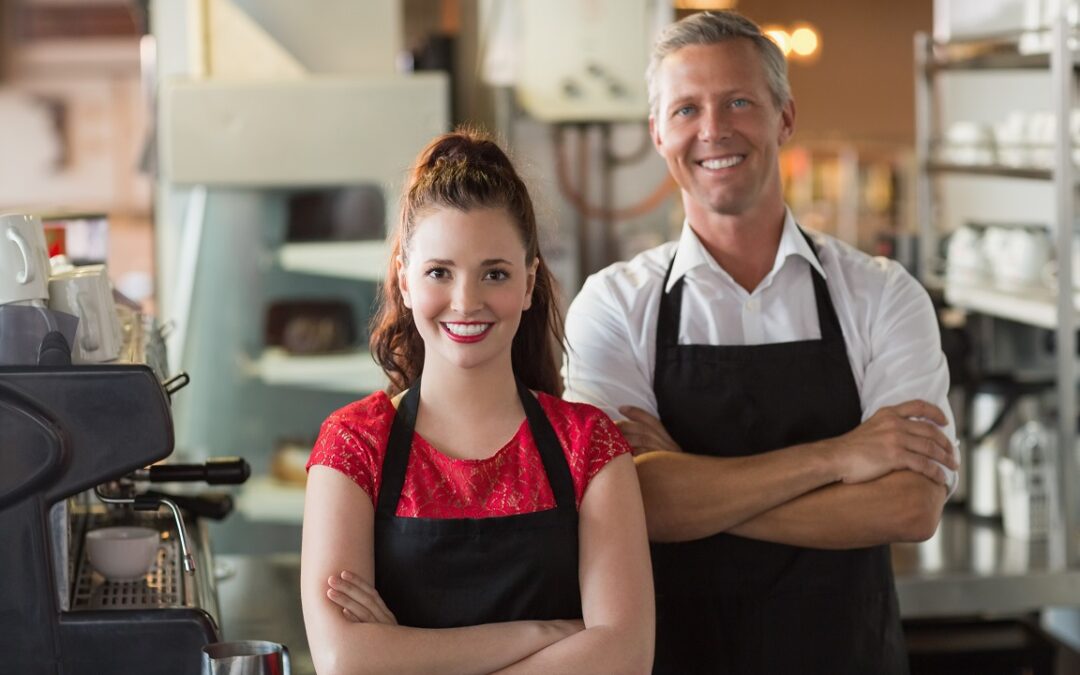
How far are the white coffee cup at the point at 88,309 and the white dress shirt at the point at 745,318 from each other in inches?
25.5

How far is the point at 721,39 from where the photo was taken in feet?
A: 6.32

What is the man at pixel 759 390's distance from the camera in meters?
1.86

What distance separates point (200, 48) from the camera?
A: 3.57 metres

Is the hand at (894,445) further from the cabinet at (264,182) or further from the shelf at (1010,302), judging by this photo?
the cabinet at (264,182)

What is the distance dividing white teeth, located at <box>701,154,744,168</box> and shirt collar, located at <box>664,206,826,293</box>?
0.41ft

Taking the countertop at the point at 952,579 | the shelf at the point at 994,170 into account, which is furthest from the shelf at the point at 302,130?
the shelf at the point at 994,170

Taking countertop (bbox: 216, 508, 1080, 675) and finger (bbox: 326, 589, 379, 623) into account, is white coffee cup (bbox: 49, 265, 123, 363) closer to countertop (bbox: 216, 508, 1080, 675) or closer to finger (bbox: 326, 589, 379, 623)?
finger (bbox: 326, 589, 379, 623)

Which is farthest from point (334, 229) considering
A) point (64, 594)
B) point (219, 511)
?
point (64, 594)

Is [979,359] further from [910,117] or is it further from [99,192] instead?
[99,192]

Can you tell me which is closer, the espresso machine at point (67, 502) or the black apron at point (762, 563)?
the espresso machine at point (67, 502)

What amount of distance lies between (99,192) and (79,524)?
818 cm

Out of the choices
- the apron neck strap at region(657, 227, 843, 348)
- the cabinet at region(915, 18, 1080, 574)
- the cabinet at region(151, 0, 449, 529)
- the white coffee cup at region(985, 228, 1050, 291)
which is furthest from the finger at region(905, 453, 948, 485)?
the cabinet at region(151, 0, 449, 529)

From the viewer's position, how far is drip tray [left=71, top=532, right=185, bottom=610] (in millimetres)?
1723

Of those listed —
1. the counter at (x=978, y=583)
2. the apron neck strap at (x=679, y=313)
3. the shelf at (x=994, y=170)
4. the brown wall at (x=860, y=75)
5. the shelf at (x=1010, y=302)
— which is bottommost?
the counter at (x=978, y=583)
